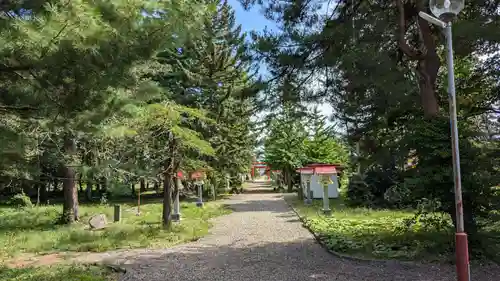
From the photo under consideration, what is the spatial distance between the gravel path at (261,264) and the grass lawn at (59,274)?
1.42 ft

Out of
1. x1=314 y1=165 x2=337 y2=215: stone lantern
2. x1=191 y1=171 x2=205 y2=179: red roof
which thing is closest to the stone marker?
x1=191 y1=171 x2=205 y2=179: red roof

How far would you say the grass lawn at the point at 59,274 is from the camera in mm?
6145

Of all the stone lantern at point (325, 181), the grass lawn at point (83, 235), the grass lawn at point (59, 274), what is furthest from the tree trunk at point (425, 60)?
the stone lantern at point (325, 181)

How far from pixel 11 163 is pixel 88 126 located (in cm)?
110

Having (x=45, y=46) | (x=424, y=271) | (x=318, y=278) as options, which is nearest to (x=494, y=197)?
(x=424, y=271)

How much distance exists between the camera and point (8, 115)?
480cm

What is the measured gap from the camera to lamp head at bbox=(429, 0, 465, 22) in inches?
151

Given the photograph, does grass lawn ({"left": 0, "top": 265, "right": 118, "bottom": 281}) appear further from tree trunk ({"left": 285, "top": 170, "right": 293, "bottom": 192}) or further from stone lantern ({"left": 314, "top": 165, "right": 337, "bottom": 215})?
tree trunk ({"left": 285, "top": 170, "right": 293, "bottom": 192})

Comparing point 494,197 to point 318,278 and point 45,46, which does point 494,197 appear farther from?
point 45,46

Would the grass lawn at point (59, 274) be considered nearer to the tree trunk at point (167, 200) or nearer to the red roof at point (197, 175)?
the tree trunk at point (167, 200)

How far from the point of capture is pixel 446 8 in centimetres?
384

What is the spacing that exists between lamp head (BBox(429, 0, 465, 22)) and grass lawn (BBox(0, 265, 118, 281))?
5916mm

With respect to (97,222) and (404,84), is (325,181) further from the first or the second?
(404,84)

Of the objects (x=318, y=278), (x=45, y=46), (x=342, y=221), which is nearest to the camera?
(x=45, y=46)
